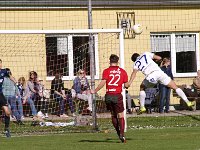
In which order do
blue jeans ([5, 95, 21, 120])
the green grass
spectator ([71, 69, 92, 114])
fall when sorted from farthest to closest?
blue jeans ([5, 95, 21, 120]), spectator ([71, 69, 92, 114]), the green grass

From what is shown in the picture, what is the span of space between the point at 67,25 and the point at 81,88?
4545 millimetres

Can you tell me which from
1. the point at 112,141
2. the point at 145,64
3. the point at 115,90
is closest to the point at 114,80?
the point at 115,90

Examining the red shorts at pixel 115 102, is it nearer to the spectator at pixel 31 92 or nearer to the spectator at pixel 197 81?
the spectator at pixel 31 92

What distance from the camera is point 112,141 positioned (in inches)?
732

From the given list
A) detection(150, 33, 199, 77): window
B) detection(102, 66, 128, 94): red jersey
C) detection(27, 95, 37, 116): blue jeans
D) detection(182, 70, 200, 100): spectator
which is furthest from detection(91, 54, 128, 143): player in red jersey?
detection(150, 33, 199, 77): window

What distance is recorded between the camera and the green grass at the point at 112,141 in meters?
17.1

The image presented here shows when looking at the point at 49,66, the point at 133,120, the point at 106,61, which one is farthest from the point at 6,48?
the point at 133,120

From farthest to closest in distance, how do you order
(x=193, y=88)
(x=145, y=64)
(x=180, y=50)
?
(x=180, y=50) < (x=193, y=88) < (x=145, y=64)

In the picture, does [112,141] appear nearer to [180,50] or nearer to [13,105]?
[13,105]

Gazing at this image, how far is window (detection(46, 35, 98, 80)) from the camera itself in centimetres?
2506

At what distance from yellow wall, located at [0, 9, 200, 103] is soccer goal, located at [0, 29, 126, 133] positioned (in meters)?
0.04

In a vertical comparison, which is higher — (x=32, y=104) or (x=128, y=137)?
(x=32, y=104)

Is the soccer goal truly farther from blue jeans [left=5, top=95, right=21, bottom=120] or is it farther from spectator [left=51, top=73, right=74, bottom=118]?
blue jeans [left=5, top=95, right=21, bottom=120]

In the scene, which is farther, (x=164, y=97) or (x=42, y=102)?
(x=164, y=97)
